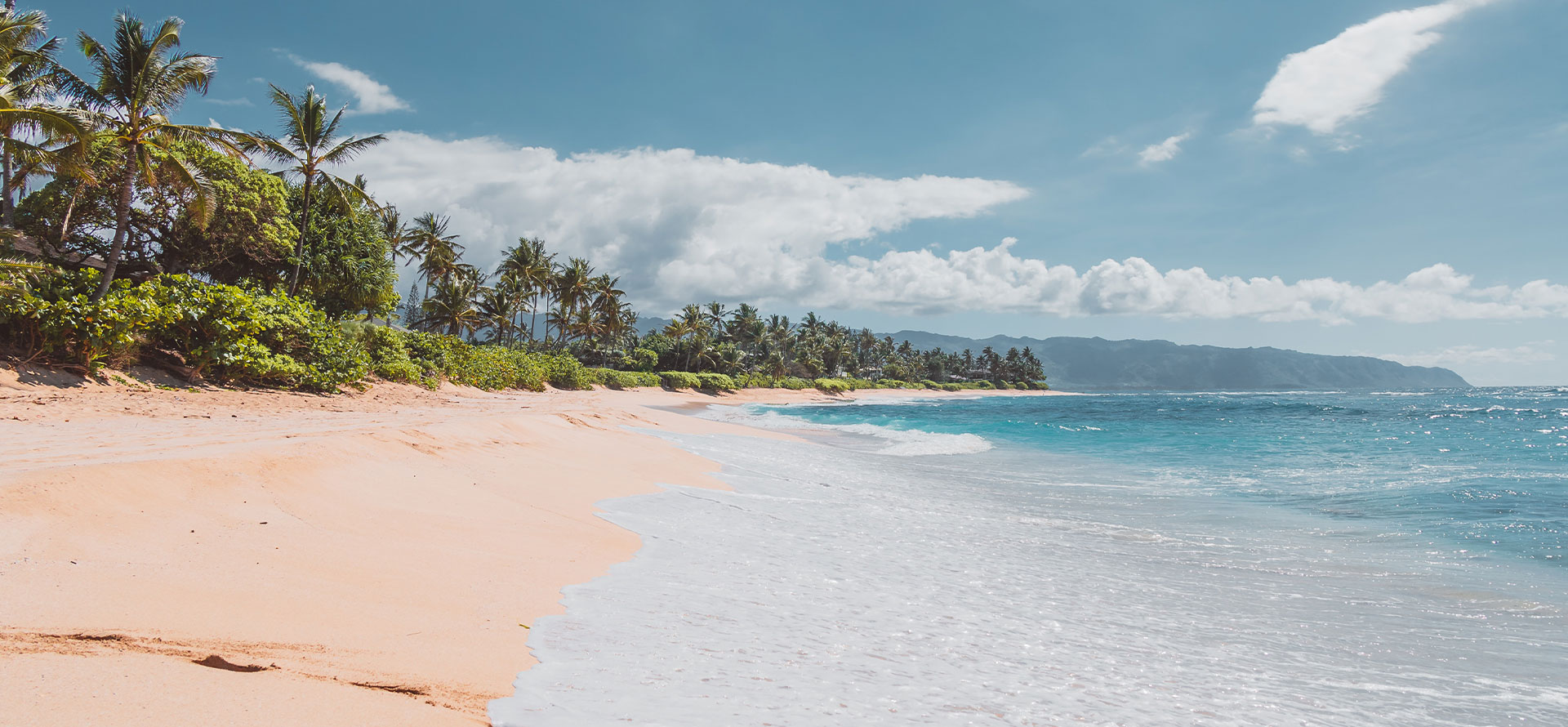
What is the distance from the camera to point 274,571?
3830mm

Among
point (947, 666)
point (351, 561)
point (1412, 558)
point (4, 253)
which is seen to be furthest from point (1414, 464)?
point (4, 253)

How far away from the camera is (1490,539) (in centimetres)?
860

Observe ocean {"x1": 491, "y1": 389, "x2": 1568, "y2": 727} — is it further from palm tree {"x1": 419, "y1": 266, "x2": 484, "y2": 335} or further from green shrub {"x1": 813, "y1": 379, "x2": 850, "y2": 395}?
green shrub {"x1": 813, "y1": 379, "x2": 850, "y2": 395}

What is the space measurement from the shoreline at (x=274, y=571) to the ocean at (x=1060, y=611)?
43cm

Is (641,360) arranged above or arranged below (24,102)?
below

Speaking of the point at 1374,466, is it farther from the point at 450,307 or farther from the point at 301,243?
the point at 450,307

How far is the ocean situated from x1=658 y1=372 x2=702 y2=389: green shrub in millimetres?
51687

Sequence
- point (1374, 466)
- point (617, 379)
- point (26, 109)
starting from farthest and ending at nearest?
point (617, 379) → point (1374, 466) → point (26, 109)

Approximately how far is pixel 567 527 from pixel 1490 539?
37.8 ft

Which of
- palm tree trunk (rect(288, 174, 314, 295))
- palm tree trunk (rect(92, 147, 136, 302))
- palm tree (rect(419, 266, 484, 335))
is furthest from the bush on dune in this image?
palm tree trunk (rect(92, 147, 136, 302))

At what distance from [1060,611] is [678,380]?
195 feet

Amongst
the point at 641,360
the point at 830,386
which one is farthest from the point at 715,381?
the point at 830,386

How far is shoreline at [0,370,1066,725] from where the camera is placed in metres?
2.43

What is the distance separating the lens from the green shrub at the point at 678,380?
63156 millimetres
